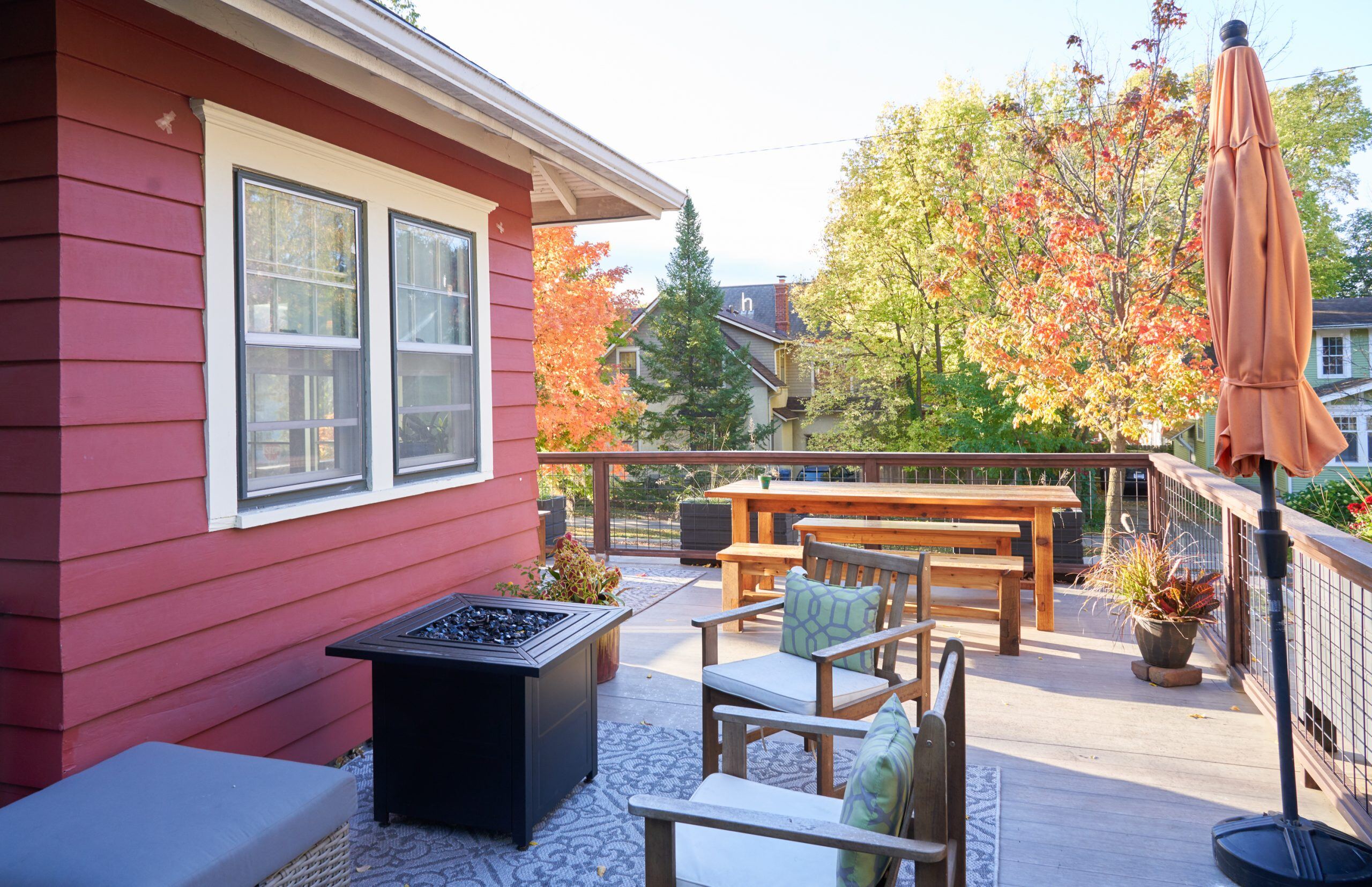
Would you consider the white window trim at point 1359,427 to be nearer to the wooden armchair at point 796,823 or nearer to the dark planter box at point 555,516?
the dark planter box at point 555,516

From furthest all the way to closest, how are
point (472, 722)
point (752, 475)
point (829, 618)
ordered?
point (752, 475), point (829, 618), point (472, 722)

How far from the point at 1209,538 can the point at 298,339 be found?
181 inches

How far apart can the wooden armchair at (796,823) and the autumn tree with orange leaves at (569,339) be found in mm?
8580

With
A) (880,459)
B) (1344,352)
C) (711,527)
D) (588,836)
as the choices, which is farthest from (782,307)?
(588,836)

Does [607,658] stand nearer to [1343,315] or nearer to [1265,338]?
[1265,338]

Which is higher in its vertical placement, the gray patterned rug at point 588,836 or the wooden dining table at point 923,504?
the wooden dining table at point 923,504

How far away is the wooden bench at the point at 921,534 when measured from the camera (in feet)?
17.6

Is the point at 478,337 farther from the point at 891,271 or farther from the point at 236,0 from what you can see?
the point at 891,271

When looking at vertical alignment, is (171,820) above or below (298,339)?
below

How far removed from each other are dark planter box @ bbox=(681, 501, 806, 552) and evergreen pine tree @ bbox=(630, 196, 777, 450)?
14.1 metres

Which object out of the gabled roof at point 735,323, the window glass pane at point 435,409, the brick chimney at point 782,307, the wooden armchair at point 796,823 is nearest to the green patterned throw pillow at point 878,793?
the wooden armchair at point 796,823

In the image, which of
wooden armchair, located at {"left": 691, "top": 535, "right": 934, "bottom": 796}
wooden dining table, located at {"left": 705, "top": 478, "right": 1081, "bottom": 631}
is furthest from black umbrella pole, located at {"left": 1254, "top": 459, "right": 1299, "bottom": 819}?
wooden dining table, located at {"left": 705, "top": 478, "right": 1081, "bottom": 631}

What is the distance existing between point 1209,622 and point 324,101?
4731 millimetres

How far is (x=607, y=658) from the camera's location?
445 centimetres
